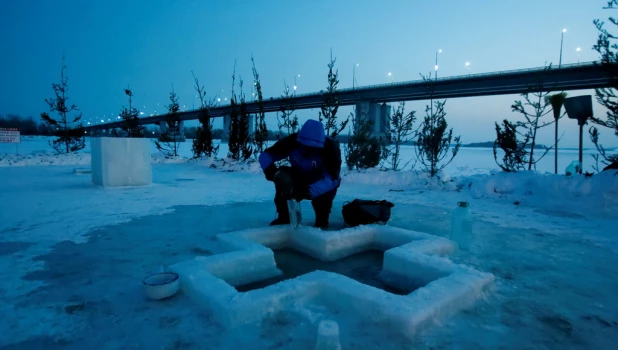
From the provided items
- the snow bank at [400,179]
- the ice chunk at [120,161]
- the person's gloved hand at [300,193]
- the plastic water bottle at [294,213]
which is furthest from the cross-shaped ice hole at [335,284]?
the ice chunk at [120,161]

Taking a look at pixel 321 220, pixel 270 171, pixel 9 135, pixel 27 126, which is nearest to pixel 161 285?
pixel 270 171

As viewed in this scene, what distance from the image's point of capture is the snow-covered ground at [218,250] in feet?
5.44

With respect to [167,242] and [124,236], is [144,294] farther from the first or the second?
[124,236]

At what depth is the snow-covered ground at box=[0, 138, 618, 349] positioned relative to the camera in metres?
1.66

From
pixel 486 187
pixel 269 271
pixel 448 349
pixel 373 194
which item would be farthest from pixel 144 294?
pixel 486 187

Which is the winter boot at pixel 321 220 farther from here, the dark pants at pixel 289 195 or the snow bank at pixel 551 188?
the snow bank at pixel 551 188

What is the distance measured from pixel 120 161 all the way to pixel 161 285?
18.4ft

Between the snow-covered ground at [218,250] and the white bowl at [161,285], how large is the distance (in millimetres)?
47

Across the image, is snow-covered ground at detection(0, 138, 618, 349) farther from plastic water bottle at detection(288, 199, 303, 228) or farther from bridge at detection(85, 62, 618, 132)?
bridge at detection(85, 62, 618, 132)

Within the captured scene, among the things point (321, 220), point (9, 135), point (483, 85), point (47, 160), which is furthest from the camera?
point (483, 85)

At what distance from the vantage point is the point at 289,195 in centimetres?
322

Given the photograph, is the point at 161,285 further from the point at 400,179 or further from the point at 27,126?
A: the point at 27,126

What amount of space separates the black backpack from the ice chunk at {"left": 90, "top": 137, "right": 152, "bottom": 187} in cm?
510

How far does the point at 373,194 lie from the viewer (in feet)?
21.3
